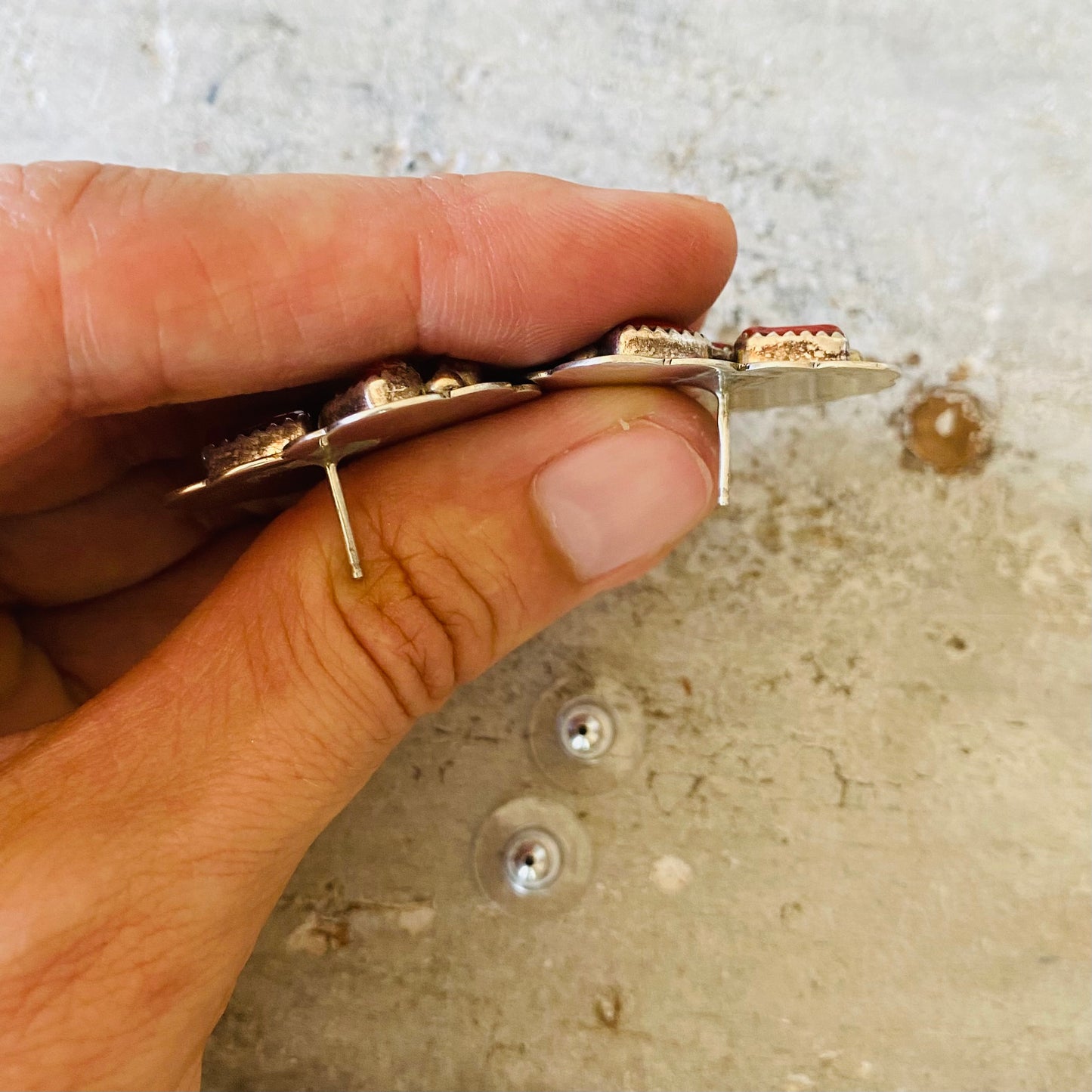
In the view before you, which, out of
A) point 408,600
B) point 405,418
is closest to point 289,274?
point 405,418

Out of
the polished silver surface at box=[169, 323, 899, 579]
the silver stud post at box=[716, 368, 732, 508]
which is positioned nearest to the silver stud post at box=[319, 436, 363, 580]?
the polished silver surface at box=[169, 323, 899, 579]

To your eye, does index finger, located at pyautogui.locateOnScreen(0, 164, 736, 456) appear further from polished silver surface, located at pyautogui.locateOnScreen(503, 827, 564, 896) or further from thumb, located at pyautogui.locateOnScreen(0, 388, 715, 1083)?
polished silver surface, located at pyautogui.locateOnScreen(503, 827, 564, 896)

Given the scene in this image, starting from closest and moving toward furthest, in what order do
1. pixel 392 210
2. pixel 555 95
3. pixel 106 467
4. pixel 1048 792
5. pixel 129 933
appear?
pixel 129 933 → pixel 392 210 → pixel 106 467 → pixel 1048 792 → pixel 555 95

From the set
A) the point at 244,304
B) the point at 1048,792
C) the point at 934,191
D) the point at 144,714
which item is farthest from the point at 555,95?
the point at 1048,792

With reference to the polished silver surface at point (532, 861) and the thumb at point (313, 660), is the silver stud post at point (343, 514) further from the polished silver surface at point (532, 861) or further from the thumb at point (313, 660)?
the polished silver surface at point (532, 861)

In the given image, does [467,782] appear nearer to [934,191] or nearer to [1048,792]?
[1048,792]

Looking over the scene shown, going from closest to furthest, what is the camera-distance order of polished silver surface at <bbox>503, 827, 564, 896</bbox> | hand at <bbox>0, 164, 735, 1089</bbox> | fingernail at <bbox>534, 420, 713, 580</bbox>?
hand at <bbox>0, 164, 735, 1089</bbox> → fingernail at <bbox>534, 420, 713, 580</bbox> → polished silver surface at <bbox>503, 827, 564, 896</bbox>

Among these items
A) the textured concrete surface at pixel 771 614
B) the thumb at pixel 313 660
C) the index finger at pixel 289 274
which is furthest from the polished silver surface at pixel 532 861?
the index finger at pixel 289 274
